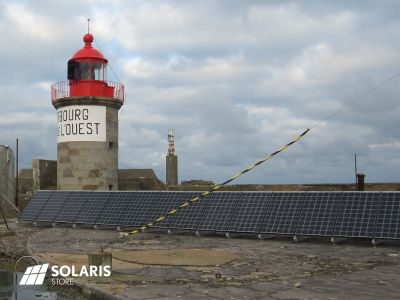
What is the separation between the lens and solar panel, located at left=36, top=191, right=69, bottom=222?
18347mm

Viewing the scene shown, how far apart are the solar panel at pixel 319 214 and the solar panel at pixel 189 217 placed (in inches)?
127

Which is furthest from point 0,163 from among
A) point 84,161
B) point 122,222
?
point 122,222

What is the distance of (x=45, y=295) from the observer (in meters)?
7.61

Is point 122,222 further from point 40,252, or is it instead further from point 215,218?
point 40,252

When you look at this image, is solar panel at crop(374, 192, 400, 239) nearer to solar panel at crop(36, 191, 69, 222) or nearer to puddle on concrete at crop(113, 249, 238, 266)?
puddle on concrete at crop(113, 249, 238, 266)

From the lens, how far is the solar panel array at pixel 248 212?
12516 millimetres

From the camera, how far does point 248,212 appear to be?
568 inches

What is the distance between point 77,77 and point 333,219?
16.3 m

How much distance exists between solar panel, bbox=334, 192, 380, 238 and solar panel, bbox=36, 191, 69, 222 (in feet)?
34.5

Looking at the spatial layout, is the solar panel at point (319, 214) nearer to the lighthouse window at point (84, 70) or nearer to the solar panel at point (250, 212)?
the solar panel at point (250, 212)

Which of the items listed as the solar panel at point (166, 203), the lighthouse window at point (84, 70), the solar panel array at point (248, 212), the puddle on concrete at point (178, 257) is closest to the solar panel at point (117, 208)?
the solar panel array at point (248, 212)

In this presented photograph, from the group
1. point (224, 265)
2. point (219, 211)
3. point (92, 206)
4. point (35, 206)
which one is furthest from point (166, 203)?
point (224, 265)

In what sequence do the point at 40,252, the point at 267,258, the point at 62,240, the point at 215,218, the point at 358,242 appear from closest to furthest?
the point at 267,258, the point at 40,252, the point at 358,242, the point at 62,240, the point at 215,218

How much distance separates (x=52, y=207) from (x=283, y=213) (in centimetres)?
953
